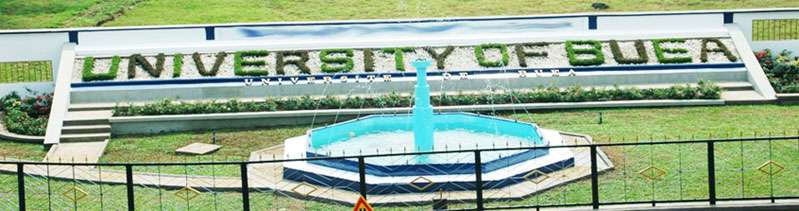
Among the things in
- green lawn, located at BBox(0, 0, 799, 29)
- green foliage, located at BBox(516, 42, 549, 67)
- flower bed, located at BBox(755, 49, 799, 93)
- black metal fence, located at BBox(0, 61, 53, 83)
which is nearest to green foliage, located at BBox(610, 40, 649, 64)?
green foliage, located at BBox(516, 42, 549, 67)

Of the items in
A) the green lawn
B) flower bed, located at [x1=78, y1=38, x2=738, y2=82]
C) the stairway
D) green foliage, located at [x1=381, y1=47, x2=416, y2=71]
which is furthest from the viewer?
the green lawn

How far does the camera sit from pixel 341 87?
32.8 meters

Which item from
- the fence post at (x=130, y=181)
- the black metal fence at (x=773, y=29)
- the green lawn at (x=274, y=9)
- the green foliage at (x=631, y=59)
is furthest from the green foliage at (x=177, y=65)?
the black metal fence at (x=773, y=29)

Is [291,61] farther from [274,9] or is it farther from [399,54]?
[274,9]

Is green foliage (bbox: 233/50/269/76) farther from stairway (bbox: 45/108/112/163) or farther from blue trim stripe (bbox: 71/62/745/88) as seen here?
stairway (bbox: 45/108/112/163)

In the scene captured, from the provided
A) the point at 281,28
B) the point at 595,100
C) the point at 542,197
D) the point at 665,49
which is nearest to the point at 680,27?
the point at 665,49

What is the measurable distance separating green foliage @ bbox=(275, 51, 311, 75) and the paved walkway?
267 inches

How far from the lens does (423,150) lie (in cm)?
2573

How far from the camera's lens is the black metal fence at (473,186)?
2269 cm

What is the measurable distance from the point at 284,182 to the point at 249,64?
31.6 ft

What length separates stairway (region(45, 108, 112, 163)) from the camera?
28375 mm

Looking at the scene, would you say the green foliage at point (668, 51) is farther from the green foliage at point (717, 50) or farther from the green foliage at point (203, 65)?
the green foliage at point (203, 65)

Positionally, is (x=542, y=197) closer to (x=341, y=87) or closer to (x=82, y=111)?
(x=341, y=87)

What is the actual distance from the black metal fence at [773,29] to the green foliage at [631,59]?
132 inches
